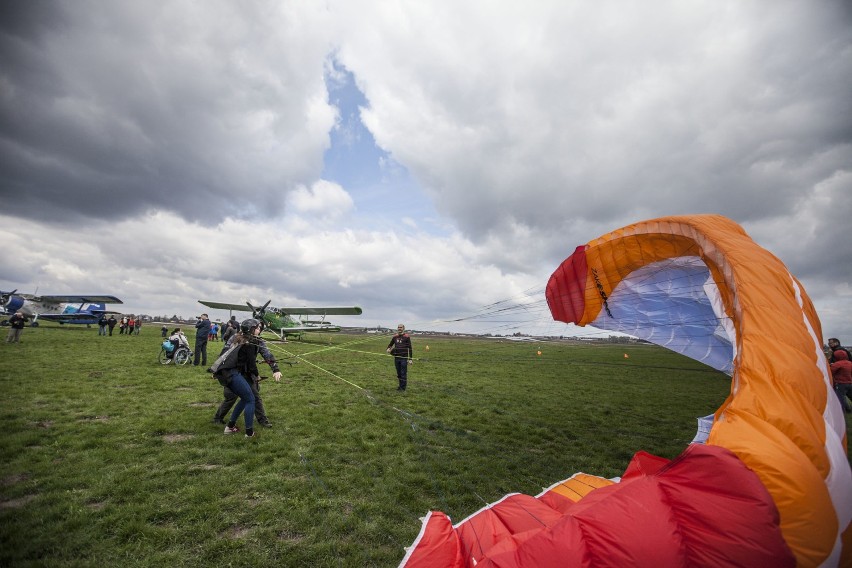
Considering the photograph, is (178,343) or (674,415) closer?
(674,415)

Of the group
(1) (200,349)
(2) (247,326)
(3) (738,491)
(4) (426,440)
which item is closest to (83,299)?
(1) (200,349)

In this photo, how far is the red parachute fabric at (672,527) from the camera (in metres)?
1.80

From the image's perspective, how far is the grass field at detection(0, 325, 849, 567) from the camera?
3314 millimetres

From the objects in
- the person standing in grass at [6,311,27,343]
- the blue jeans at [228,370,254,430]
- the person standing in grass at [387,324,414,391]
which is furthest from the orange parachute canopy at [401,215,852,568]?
the person standing in grass at [6,311,27,343]

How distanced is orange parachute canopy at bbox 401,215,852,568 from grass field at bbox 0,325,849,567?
4.97ft

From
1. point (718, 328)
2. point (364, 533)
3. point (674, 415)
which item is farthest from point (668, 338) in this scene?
point (674, 415)

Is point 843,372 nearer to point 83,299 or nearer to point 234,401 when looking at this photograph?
point 234,401

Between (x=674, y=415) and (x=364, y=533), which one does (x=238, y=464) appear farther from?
(x=674, y=415)

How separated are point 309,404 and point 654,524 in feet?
27.8

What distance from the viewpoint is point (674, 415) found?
10539 mm

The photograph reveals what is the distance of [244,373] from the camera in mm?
6684

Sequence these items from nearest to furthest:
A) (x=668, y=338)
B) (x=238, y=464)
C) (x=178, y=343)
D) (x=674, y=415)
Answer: (x=238, y=464) < (x=668, y=338) < (x=674, y=415) < (x=178, y=343)

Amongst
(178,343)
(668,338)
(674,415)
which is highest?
(668,338)

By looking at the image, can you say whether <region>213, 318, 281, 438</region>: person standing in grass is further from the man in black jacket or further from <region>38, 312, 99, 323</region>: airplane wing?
<region>38, 312, 99, 323</region>: airplane wing
